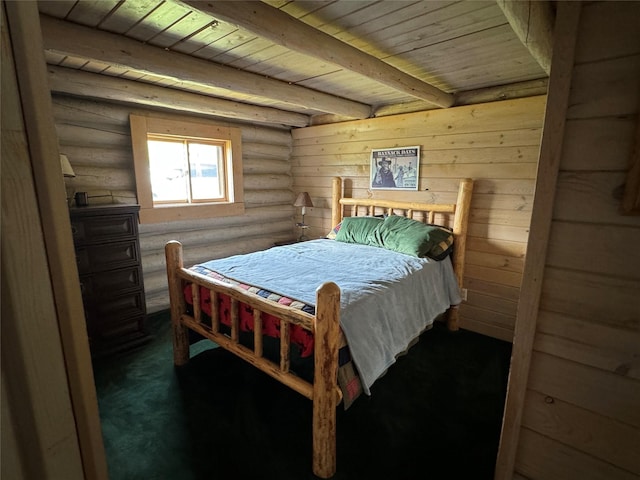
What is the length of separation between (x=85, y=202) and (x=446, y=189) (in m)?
3.24

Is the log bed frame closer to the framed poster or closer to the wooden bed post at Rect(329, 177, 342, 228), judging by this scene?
the framed poster

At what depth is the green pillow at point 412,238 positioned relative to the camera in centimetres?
275

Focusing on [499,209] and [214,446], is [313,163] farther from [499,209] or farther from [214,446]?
[214,446]

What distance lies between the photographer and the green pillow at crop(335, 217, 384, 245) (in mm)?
3230

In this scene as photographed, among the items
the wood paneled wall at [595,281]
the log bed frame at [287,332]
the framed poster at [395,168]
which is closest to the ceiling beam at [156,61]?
the framed poster at [395,168]

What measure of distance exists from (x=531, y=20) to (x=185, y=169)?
326 cm

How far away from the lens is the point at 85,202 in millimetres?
2568

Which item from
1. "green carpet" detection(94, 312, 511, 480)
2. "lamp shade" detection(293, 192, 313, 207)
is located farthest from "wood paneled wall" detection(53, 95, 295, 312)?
"green carpet" detection(94, 312, 511, 480)

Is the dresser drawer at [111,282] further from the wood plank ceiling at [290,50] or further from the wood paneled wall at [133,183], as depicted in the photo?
the wood plank ceiling at [290,50]

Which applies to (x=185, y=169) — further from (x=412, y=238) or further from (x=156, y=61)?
(x=412, y=238)

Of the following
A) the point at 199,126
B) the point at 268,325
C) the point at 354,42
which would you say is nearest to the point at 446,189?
the point at 354,42

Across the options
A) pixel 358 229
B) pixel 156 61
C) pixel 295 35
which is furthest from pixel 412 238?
pixel 156 61

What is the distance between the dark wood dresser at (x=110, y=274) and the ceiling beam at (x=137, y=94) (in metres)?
0.93

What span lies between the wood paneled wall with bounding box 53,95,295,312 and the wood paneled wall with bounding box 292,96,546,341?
4.67ft
